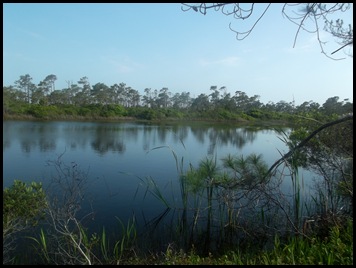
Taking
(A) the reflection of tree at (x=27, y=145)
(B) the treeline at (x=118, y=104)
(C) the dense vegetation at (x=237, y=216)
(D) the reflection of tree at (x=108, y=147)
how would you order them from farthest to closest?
(B) the treeline at (x=118, y=104) < (D) the reflection of tree at (x=108, y=147) < (A) the reflection of tree at (x=27, y=145) < (C) the dense vegetation at (x=237, y=216)

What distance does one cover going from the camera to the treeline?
26984 millimetres

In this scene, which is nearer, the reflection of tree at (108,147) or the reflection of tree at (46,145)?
the reflection of tree at (46,145)

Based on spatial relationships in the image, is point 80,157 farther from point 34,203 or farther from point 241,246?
point 241,246

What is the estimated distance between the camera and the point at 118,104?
35375mm

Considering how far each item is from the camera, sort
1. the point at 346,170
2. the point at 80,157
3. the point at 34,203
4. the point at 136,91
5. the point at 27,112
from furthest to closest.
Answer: the point at 136,91
the point at 27,112
the point at 80,157
the point at 346,170
the point at 34,203

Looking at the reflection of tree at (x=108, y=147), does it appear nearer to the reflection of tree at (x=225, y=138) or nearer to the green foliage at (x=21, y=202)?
the reflection of tree at (x=225, y=138)

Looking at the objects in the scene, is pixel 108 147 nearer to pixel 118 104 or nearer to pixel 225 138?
pixel 225 138

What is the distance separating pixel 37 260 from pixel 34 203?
2.29 feet

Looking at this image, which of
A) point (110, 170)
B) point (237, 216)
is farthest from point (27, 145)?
point (237, 216)

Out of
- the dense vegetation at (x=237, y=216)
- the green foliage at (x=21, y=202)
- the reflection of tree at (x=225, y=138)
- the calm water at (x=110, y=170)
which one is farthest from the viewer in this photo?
the reflection of tree at (x=225, y=138)

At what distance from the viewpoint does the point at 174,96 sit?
4116 centimetres

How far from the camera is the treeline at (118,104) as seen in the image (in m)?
27.0

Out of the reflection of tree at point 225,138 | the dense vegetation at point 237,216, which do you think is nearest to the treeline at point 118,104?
the reflection of tree at point 225,138

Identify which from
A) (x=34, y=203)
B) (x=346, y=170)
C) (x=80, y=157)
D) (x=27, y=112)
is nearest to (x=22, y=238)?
(x=34, y=203)
